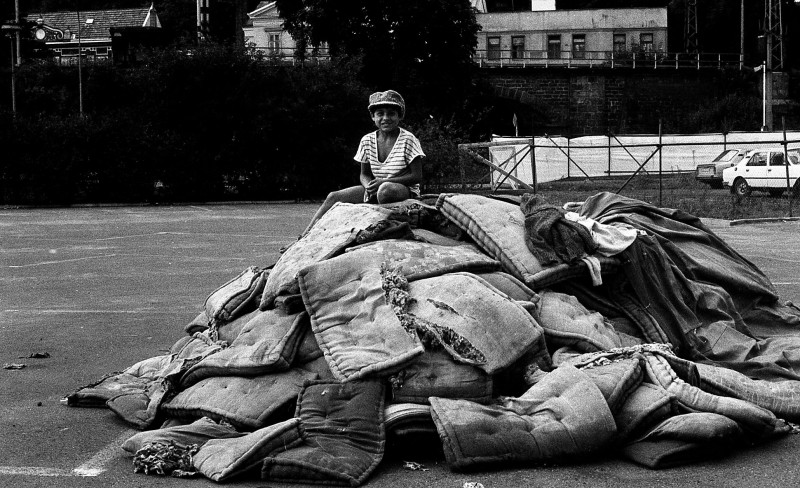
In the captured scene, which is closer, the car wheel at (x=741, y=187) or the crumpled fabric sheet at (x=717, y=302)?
the crumpled fabric sheet at (x=717, y=302)

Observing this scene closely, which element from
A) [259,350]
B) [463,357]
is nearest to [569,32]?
[259,350]

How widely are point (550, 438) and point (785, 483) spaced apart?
1065 mm

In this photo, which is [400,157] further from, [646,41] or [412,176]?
[646,41]

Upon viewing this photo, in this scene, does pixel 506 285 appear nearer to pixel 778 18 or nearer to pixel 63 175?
pixel 63 175

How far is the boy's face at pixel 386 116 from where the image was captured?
861cm

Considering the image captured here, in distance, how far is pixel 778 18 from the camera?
56.9 m

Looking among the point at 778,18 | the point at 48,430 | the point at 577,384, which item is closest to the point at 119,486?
the point at 48,430

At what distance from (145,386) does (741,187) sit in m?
27.3

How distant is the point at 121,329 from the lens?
9.76 meters

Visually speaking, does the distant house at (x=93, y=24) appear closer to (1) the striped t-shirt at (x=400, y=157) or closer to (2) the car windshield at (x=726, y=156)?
(2) the car windshield at (x=726, y=156)

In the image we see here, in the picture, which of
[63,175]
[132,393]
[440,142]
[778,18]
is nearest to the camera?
[132,393]

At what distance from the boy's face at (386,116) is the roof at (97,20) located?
7979cm

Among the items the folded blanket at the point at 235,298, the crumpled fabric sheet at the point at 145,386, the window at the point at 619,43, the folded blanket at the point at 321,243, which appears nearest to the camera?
the crumpled fabric sheet at the point at 145,386

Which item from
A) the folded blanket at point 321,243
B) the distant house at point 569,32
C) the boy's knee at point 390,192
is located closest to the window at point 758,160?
the boy's knee at point 390,192
